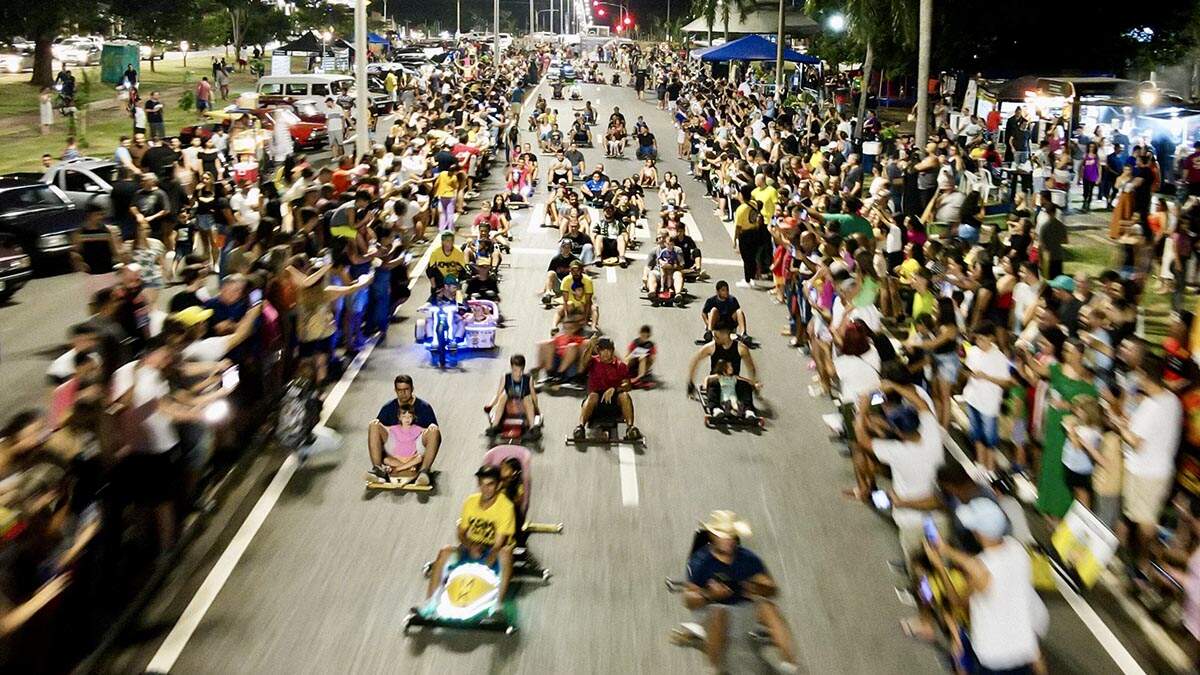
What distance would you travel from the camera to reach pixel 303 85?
49.1 m

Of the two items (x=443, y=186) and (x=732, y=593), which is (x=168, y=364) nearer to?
(x=732, y=593)

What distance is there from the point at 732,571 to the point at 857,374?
4.76 m

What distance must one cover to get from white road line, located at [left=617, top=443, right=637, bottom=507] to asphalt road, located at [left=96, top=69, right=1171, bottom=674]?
0.05 m

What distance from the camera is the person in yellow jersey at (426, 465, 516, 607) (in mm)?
9508

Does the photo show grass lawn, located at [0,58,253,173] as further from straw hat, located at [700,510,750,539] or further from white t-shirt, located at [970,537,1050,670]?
white t-shirt, located at [970,537,1050,670]

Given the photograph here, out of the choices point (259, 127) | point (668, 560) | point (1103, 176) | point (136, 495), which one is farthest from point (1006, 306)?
point (259, 127)

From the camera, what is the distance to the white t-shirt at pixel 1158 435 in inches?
396

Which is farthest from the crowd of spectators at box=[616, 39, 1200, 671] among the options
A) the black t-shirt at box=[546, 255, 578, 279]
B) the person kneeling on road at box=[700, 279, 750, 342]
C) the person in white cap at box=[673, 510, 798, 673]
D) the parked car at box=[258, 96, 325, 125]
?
the parked car at box=[258, 96, 325, 125]

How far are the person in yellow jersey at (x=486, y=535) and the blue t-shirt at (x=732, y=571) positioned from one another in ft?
5.28

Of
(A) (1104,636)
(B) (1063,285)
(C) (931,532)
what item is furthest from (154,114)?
(A) (1104,636)

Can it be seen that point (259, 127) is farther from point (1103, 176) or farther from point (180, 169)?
point (1103, 176)

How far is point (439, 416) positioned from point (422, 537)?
3625mm

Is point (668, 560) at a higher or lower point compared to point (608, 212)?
lower

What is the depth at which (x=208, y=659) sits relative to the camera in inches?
344
